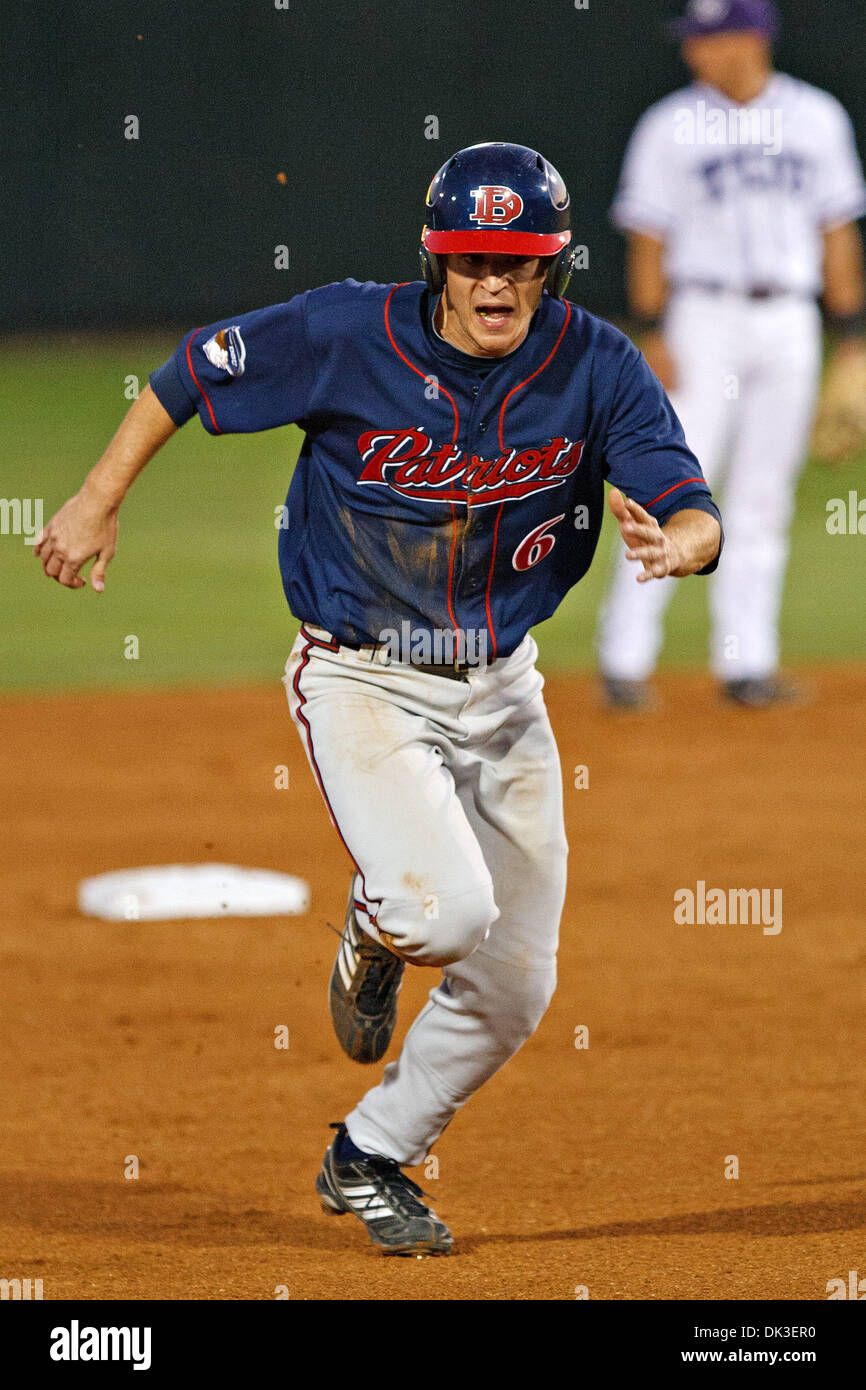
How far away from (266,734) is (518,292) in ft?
19.5

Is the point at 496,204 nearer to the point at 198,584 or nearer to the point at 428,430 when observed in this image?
the point at 428,430

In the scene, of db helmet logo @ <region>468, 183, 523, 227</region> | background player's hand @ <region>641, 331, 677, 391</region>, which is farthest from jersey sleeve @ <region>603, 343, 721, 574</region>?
background player's hand @ <region>641, 331, 677, 391</region>

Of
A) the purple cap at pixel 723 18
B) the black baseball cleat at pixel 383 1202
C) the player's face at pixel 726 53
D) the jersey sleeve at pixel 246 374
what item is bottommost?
the black baseball cleat at pixel 383 1202

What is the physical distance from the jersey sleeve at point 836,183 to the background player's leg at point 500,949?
6.59 metres

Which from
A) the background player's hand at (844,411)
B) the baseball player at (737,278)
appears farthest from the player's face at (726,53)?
the background player's hand at (844,411)

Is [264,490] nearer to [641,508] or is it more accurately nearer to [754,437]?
[754,437]

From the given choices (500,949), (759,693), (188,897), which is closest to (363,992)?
(500,949)

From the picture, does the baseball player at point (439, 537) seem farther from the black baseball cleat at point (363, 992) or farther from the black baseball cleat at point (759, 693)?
the black baseball cleat at point (759, 693)

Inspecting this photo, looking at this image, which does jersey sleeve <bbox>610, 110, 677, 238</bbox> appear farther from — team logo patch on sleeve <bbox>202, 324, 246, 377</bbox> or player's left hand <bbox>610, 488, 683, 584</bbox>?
player's left hand <bbox>610, 488, 683, 584</bbox>

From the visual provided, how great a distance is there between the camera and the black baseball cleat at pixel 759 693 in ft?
34.3

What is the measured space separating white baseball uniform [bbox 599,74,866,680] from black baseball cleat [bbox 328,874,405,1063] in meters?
5.80

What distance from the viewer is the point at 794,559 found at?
47.7ft

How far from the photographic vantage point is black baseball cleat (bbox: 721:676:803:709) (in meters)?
10.5

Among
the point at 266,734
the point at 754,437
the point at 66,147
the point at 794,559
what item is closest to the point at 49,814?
the point at 266,734
